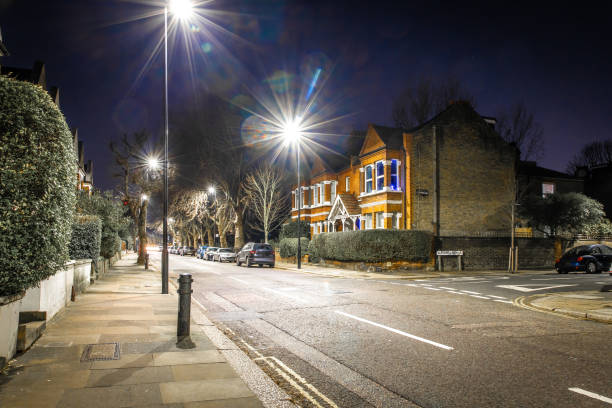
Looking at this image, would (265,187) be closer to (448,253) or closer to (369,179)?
(369,179)

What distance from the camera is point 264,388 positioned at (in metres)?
5.16

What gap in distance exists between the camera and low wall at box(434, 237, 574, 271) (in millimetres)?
27906

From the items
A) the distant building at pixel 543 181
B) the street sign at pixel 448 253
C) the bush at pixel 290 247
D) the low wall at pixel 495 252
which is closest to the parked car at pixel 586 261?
the low wall at pixel 495 252

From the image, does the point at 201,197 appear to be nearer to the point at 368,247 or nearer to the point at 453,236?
the point at 368,247

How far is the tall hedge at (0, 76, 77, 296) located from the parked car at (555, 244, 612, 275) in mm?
26010

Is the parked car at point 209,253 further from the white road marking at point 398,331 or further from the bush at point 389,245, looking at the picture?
the white road marking at point 398,331

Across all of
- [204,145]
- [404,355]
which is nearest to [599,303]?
[404,355]

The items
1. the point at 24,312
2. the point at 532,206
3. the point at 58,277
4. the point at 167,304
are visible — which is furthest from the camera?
the point at 532,206

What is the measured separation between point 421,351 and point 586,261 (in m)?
22.9

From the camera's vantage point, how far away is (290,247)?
38.7 metres

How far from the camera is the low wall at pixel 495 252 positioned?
2791 centimetres

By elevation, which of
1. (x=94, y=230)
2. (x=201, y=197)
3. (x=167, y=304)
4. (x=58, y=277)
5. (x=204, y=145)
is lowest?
(x=167, y=304)

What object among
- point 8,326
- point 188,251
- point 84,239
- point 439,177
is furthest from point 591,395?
point 188,251

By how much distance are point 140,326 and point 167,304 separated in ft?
10.5
